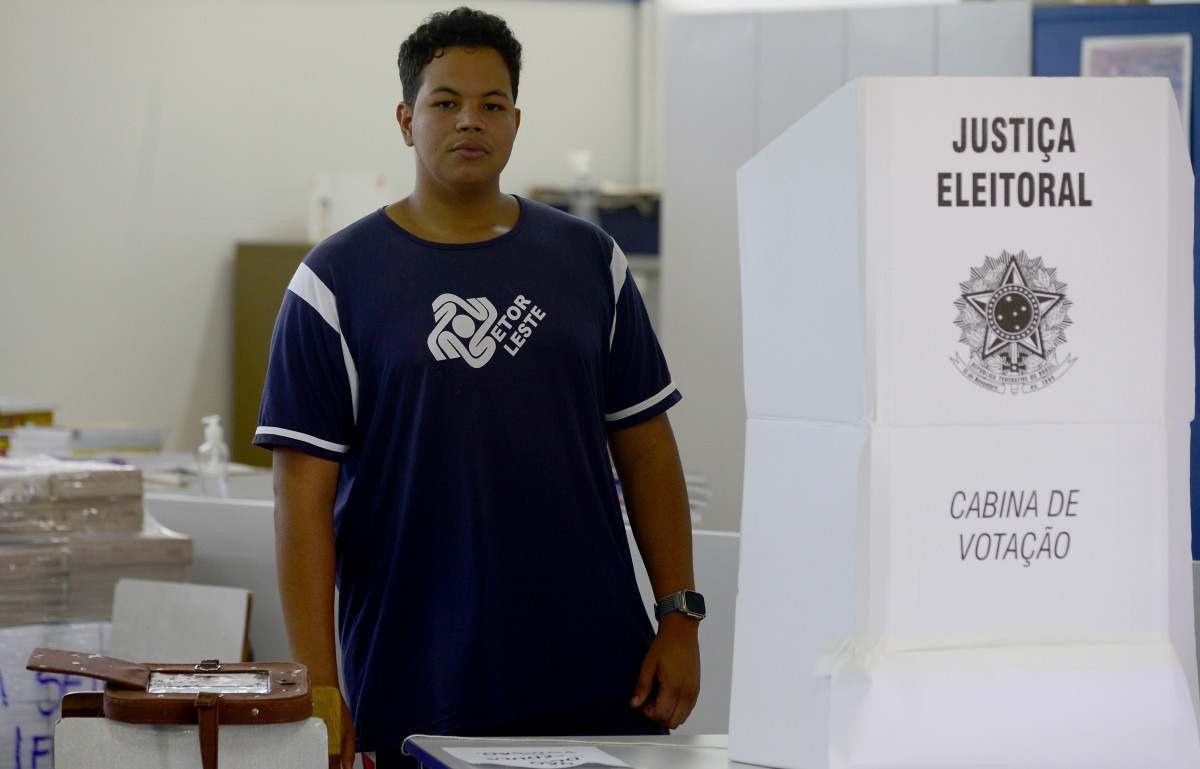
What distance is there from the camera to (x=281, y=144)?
19.1 feet

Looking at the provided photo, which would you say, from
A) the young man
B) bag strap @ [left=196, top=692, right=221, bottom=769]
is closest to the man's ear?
the young man

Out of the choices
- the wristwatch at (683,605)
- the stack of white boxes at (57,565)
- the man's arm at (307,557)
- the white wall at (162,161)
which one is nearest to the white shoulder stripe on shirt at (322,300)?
the man's arm at (307,557)

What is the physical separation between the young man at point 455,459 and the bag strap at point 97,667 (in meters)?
0.33

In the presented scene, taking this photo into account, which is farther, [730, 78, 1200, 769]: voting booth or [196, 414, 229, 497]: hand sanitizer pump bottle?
[196, 414, 229, 497]: hand sanitizer pump bottle

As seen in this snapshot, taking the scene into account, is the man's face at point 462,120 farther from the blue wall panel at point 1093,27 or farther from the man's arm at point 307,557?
the blue wall panel at point 1093,27

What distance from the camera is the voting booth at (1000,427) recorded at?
3.54ft

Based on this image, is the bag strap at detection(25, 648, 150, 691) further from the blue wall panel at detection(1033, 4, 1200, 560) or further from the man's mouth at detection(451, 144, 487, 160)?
the blue wall panel at detection(1033, 4, 1200, 560)

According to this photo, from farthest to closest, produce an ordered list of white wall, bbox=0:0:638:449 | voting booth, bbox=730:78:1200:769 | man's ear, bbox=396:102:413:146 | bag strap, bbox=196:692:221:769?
white wall, bbox=0:0:638:449 → man's ear, bbox=396:102:413:146 → bag strap, bbox=196:692:221:769 → voting booth, bbox=730:78:1200:769

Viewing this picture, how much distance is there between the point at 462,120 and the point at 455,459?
37cm

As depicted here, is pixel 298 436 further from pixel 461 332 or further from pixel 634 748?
pixel 634 748

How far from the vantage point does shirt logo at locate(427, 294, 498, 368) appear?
1.59m

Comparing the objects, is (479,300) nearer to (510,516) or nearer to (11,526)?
(510,516)

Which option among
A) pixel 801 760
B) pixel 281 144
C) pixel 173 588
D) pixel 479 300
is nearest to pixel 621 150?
pixel 281 144

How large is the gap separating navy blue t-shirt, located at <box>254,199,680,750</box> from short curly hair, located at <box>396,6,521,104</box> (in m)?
0.17
